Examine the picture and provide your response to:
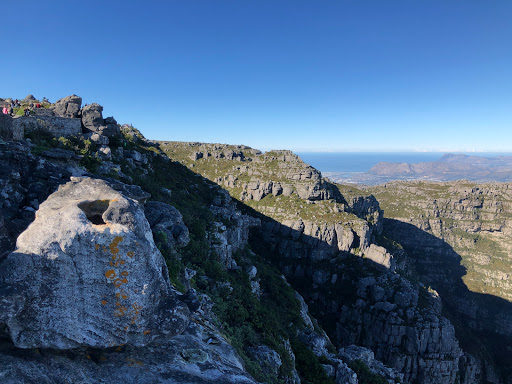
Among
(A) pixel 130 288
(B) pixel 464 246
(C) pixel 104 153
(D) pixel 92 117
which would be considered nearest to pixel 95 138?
(C) pixel 104 153

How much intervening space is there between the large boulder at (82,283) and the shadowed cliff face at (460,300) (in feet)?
275

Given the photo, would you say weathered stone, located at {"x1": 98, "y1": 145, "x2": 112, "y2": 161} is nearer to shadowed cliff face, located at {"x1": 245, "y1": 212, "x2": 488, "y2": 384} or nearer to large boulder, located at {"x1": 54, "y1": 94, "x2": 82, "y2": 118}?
large boulder, located at {"x1": 54, "y1": 94, "x2": 82, "y2": 118}

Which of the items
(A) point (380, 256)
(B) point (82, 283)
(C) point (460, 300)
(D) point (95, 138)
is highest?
(D) point (95, 138)

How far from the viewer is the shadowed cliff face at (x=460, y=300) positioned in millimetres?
68750

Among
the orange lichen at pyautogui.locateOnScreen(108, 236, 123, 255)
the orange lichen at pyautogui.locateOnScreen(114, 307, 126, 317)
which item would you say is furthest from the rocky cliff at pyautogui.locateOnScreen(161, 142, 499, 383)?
the orange lichen at pyautogui.locateOnScreen(108, 236, 123, 255)

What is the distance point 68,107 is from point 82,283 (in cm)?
2404

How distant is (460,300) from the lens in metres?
84.3

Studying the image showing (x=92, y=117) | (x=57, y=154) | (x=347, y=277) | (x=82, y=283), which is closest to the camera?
(x=82, y=283)

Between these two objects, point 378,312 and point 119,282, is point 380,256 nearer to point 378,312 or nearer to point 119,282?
point 378,312

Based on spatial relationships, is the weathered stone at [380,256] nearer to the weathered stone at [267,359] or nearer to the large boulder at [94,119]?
the weathered stone at [267,359]

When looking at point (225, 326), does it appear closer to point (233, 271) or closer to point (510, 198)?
point (233, 271)

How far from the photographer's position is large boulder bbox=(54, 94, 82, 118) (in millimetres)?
23078

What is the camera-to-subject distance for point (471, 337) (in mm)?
66750

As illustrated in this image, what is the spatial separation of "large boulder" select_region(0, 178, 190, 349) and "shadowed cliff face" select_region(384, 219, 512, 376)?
275ft
